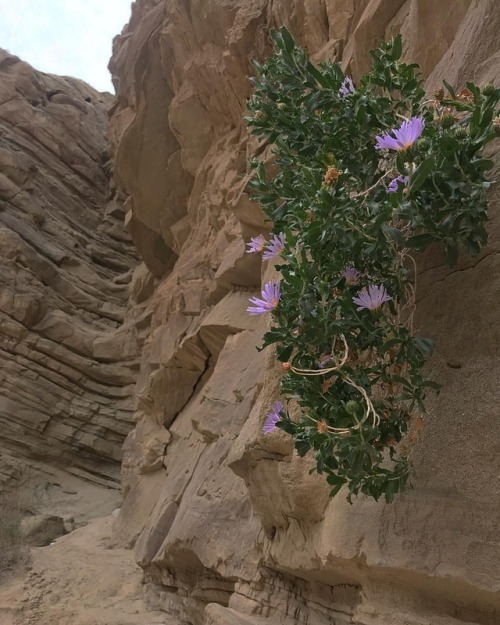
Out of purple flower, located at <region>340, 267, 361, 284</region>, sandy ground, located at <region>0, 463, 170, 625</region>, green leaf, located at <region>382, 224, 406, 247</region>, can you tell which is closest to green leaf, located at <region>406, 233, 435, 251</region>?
green leaf, located at <region>382, 224, 406, 247</region>

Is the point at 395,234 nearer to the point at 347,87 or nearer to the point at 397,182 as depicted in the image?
the point at 397,182

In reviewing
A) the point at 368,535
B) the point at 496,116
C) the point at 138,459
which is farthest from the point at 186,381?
the point at 496,116

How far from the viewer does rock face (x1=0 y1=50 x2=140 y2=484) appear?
1246 centimetres

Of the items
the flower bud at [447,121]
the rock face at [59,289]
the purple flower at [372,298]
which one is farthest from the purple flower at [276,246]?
the rock face at [59,289]

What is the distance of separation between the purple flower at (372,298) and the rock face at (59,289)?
36.9 ft

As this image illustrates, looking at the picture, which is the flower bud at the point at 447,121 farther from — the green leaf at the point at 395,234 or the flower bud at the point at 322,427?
the flower bud at the point at 322,427

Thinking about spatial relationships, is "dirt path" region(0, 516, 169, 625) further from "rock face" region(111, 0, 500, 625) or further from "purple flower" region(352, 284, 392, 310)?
"purple flower" region(352, 284, 392, 310)

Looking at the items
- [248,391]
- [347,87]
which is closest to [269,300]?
[347,87]

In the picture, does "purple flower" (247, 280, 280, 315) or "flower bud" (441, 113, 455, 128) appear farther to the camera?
"purple flower" (247, 280, 280, 315)

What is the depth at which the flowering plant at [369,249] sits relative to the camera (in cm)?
193

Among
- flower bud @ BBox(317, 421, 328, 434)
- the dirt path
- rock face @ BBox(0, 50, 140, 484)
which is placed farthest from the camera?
rock face @ BBox(0, 50, 140, 484)

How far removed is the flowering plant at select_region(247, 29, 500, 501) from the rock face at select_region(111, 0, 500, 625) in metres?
0.21

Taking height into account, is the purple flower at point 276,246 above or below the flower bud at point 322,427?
above

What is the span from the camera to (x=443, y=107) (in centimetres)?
224
